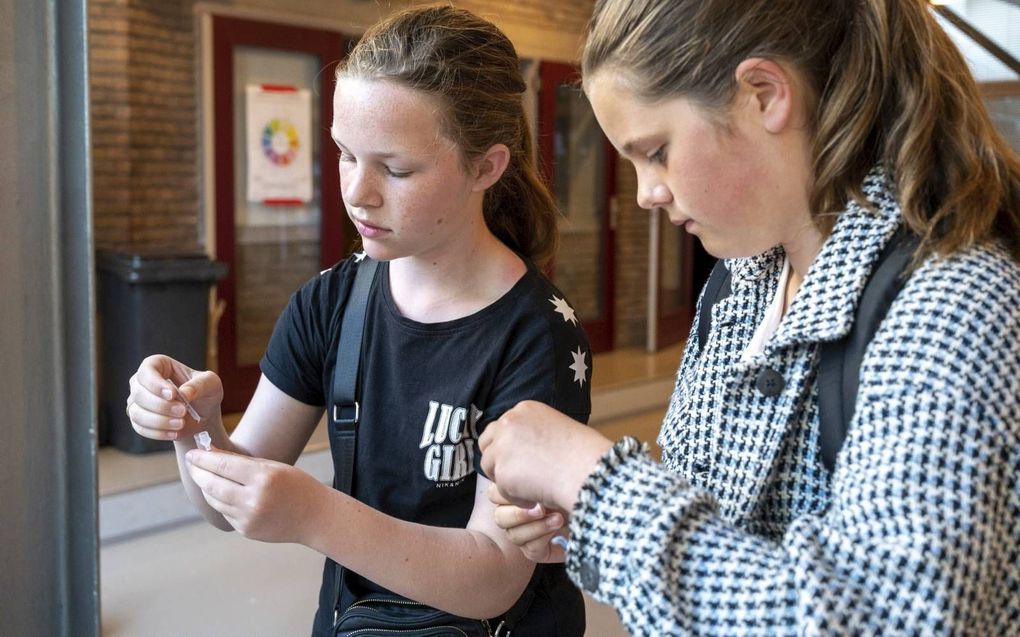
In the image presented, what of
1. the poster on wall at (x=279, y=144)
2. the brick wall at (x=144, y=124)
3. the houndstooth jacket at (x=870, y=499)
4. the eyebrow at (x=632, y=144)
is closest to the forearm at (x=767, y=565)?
the houndstooth jacket at (x=870, y=499)

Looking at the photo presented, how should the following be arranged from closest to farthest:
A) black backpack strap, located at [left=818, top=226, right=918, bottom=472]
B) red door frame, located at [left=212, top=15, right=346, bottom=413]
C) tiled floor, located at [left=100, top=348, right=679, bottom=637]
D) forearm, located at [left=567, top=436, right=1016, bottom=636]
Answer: forearm, located at [left=567, top=436, right=1016, bottom=636] → black backpack strap, located at [left=818, top=226, right=918, bottom=472] → tiled floor, located at [left=100, top=348, right=679, bottom=637] → red door frame, located at [left=212, top=15, right=346, bottom=413]

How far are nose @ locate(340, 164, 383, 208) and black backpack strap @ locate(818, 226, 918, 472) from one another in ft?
Answer: 2.47

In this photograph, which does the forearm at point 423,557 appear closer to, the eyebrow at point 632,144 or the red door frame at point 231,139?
the eyebrow at point 632,144

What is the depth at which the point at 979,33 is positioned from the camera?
545cm

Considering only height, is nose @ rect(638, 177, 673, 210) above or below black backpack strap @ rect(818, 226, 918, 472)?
above

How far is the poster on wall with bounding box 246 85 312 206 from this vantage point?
6320 millimetres

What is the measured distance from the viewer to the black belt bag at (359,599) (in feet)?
4.99

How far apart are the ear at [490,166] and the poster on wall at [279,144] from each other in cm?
492

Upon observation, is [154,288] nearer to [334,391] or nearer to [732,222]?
[334,391]

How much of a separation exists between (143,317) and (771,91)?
4754mm

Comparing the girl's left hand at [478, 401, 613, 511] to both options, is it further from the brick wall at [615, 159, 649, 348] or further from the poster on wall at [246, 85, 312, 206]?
the brick wall at [615, 159, 649, 348]

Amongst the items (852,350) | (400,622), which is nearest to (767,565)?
(852,350)

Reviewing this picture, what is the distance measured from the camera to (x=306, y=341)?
1716 millimetres

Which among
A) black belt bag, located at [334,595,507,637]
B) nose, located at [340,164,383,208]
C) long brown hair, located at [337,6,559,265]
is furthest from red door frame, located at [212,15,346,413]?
black belt bag, located at [334,595,507,637]
